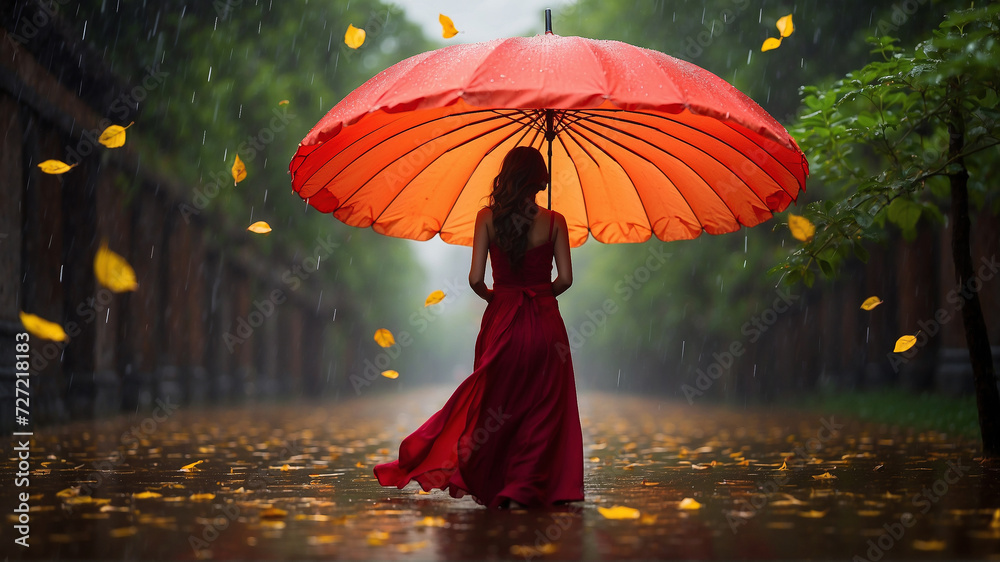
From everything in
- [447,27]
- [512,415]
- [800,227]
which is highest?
[447,27]

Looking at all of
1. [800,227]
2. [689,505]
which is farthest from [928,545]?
[800,227]

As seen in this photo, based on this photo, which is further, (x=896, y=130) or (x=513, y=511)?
(x=896, y=130)

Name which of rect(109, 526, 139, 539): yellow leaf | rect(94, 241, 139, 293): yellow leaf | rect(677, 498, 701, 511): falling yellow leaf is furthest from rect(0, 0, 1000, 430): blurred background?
rect(109, 526, 139, 539): yellow leaf

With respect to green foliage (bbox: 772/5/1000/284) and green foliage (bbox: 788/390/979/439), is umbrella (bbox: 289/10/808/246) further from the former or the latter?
green foliage (bbox: 788/390/979/439)

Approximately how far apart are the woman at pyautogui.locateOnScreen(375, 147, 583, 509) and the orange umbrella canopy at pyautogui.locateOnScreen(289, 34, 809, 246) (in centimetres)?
62

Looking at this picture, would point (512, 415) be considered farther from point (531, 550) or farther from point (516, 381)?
point (531, 550)

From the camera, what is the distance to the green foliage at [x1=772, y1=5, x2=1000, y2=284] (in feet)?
18.4

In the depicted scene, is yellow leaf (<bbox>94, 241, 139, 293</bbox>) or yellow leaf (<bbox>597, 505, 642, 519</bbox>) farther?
yellow leaf (<bbox>94, 241, 139, 293</bbox>)

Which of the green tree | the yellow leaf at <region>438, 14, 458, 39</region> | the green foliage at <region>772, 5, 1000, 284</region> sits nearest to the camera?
the green foliage at <region>772, 5, 1000, 284</region>

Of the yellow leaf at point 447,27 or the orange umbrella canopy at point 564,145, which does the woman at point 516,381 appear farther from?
the yellow leaf at point 447,27

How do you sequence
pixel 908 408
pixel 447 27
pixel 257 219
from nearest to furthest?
pixel 447 27 < pixel 908 408 < pixel 257 219

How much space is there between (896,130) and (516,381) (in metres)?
3.38

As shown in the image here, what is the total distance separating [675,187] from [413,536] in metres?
3.09

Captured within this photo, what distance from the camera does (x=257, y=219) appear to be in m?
19.5
